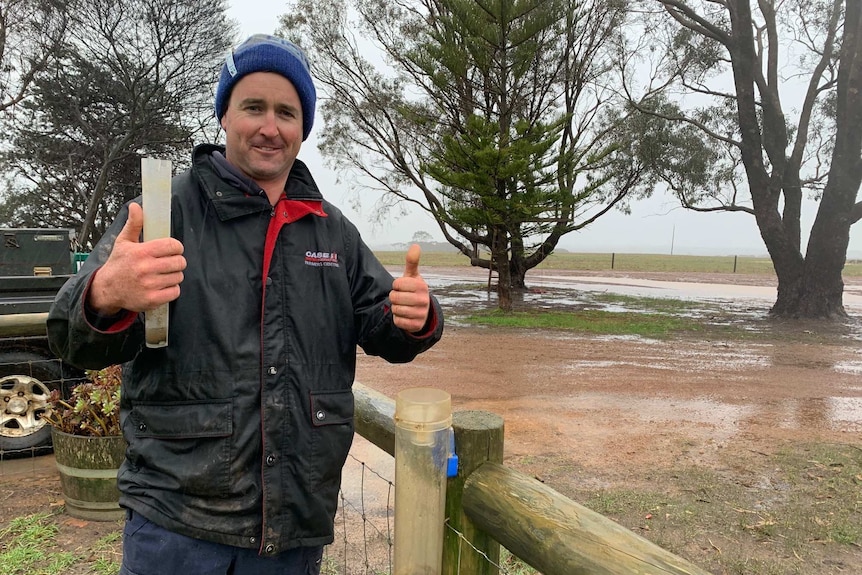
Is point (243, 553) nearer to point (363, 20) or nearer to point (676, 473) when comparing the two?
point (676, 473)

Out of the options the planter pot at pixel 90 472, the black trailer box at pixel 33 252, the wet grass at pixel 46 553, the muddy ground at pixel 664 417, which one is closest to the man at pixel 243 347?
the wet grass at pixel 46 553

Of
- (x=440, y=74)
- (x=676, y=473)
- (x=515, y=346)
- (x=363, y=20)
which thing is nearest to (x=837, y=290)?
(x=515, y=346)

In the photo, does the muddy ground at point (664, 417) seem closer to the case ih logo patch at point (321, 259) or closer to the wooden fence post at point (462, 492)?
the wooden fence post at point (462, 492)

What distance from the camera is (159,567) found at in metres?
1.43

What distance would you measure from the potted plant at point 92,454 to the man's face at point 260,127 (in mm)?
2360

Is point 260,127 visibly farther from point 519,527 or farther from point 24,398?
point 24,398

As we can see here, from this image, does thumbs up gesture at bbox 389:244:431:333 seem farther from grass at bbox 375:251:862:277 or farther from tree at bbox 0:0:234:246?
grass at bbox 375:251:862:277

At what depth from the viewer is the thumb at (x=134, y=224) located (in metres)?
1.21

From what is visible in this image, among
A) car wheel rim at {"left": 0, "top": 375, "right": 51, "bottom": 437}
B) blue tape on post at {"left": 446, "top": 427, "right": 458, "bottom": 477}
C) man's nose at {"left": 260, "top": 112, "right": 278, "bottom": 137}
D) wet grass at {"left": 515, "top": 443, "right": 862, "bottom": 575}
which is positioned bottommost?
wet grass at {"left": 515, "top": 443, "right": 862, "bottom": 575}

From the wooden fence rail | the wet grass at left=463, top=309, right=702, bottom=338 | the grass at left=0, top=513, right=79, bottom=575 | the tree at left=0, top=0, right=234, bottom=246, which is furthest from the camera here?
the tree at left=0, top=0, right=234, bottom=246

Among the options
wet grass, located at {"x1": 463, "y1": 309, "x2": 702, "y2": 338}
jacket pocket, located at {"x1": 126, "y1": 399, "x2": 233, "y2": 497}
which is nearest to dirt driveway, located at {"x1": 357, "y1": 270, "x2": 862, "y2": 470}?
wet grass, located at {"x1": 463, "y1": 309, "x2": 702, "y2": 338}

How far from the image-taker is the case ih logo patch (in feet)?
5.20

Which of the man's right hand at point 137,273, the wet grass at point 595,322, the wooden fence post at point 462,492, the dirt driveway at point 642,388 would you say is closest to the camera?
the man's right hand at point 137,273

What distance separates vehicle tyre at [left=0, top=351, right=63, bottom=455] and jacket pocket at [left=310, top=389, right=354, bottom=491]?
3.72 m
